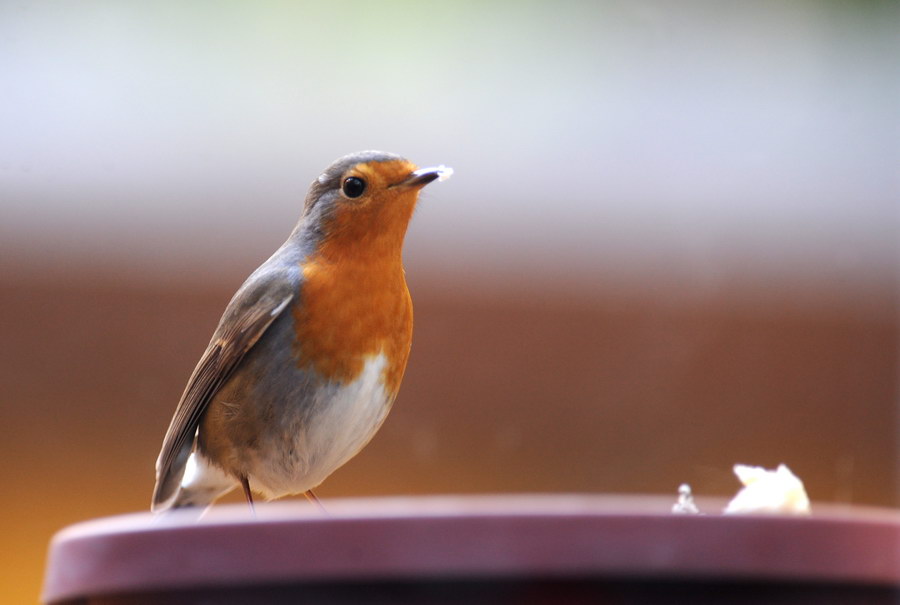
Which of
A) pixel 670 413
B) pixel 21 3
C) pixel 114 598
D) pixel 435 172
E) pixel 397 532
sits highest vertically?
pixel 21 3

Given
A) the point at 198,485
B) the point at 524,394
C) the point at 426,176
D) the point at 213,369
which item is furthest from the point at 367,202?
the point at 524,394

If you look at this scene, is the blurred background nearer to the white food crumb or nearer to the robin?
the robin

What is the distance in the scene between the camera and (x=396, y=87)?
1878 mm

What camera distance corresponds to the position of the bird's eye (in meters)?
1.56

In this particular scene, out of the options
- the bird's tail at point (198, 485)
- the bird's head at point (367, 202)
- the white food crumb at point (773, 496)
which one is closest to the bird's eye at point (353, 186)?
the bird's head at point (367, 202)

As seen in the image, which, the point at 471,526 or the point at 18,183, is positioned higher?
the point at 18,183

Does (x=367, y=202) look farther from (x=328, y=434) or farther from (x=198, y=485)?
(x=198, y=485)

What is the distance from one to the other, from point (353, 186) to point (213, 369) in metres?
0.32

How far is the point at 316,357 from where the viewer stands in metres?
1.55

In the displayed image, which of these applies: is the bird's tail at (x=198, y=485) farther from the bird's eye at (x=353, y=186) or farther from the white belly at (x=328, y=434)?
the bird's eye at (x=353, y=186)

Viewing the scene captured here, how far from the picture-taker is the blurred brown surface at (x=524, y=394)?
187cm

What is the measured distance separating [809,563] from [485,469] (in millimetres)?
1360

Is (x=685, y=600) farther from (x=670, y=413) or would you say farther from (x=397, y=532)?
(x=670, y=413)

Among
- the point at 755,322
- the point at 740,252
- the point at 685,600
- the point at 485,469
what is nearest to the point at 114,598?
the point at 685,600
